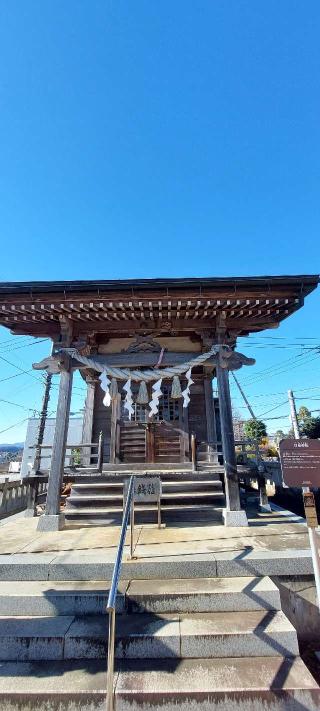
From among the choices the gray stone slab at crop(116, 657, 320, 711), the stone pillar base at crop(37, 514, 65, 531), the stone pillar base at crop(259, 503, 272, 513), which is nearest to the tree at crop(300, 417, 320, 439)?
the stone pillar base at crop(259, 503, 272, 513)

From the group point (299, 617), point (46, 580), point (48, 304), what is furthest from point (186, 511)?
point (48, 304)

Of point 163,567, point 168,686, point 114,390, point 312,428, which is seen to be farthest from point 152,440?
point 312,428

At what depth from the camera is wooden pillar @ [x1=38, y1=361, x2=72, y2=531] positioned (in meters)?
6.34

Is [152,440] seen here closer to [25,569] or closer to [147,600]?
[25,569]

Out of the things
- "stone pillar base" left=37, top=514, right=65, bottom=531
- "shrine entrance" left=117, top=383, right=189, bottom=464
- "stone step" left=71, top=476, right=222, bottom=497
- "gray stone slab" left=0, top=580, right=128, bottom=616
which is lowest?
"gray stone slab" left=0, top=580, right=128, bottom=616

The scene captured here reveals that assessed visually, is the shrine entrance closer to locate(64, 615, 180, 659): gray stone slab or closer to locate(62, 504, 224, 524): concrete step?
locate(62, 504, 224, 524): concrete step

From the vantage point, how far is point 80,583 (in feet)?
13.4

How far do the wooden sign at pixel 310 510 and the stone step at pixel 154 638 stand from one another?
1.07 metres

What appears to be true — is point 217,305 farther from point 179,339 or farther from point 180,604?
point 180,604

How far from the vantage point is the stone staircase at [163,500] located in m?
7.02

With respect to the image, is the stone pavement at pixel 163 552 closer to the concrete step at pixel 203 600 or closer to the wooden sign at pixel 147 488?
the concrete step at pixel 203 600

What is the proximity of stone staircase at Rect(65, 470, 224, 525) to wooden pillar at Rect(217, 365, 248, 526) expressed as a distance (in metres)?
0.52

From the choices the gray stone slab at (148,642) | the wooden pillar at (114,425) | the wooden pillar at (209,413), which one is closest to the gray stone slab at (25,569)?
the gray stone slab at (148,642)

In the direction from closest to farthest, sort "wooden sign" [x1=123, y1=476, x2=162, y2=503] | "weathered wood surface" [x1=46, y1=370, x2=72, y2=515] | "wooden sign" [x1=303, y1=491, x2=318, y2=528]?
1. "wooden sign" [x1=303, y1=491, x2=318, y2=528]
2. "wooden sign" [x1=123, y1=476, x2=162, y2=503]
3. "weathered wood surface" [x1=46, y1=370, x2=72, y2=515]
